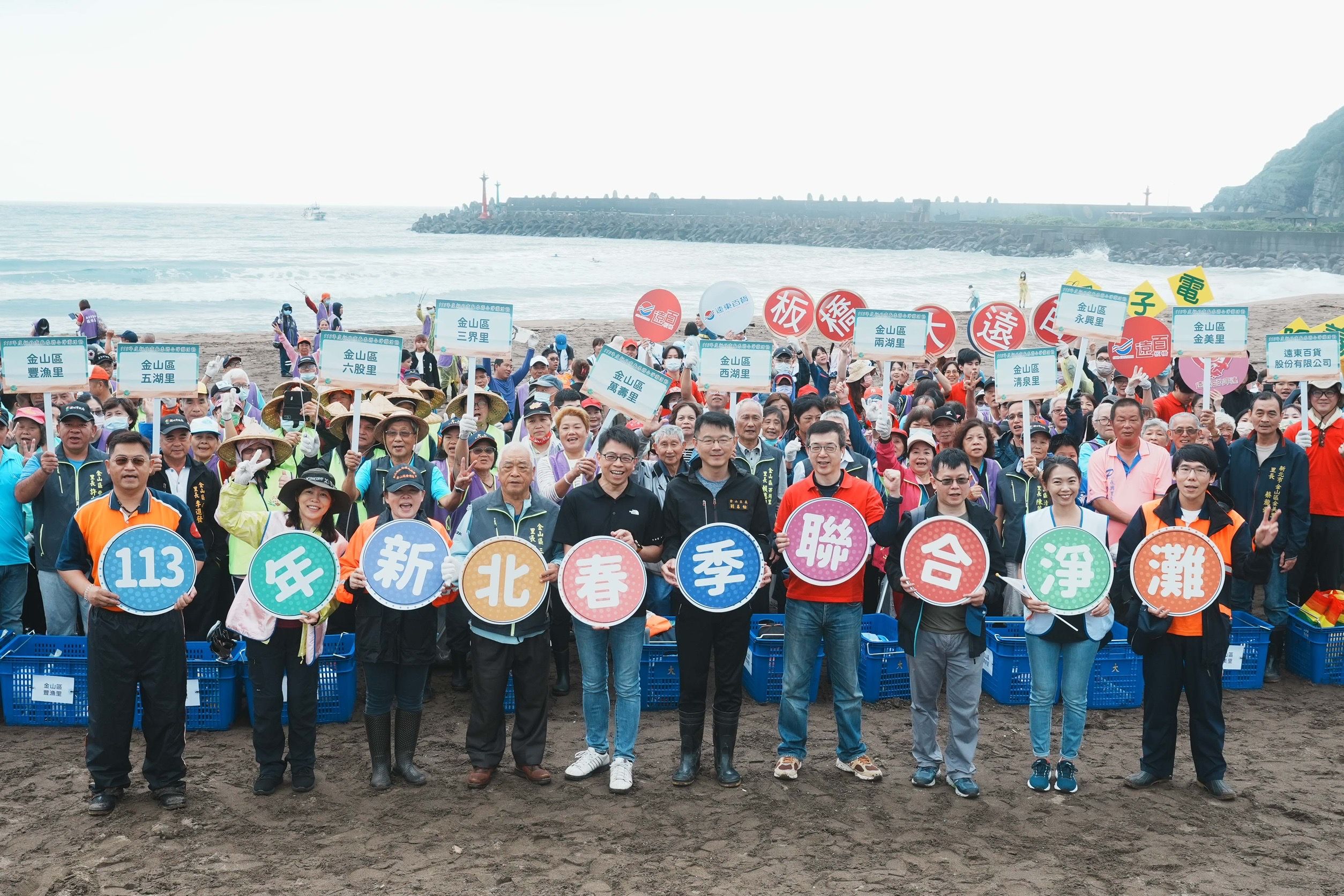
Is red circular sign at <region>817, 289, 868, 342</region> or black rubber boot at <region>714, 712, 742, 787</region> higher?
red circular sign at <region>817, 289, 868, 342</region>

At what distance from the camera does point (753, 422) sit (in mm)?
8039

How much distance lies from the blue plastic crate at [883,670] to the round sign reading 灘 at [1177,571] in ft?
6.46

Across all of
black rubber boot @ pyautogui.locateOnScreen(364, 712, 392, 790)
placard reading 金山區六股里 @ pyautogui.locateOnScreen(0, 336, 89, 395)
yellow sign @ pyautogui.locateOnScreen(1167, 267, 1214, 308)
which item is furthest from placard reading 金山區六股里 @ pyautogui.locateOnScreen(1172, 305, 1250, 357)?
placard reading 金山區六股里 @ pyautogui.locateOnScreen(0, 336, 89, 395)

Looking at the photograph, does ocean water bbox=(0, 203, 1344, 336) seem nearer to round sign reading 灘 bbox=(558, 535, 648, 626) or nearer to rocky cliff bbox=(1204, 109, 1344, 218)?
round sign reading 灘 bbox=(558, 535, 648, 626)

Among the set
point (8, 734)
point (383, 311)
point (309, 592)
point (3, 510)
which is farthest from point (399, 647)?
point (383, 311)

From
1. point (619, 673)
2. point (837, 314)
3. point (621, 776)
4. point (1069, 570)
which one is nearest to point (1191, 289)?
point (837, 314)

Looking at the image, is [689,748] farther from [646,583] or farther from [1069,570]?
[1069,570]

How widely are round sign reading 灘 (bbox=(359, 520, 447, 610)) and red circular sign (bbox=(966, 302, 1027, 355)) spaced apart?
8790 millimetres

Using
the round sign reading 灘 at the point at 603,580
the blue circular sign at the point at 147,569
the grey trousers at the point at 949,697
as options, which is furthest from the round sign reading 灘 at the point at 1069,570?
the blue circular sign at the point at 147,569

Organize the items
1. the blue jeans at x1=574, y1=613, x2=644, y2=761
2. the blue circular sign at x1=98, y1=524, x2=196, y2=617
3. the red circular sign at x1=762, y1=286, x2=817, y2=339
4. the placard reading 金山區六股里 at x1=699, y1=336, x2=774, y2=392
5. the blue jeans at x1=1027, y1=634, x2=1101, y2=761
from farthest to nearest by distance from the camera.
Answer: the red circular sign at x1=762, y1=286, x2=817, y2=339
the placard reading 金山區六股里 at x1=699, y1=336, x2=774, y2=392
the blue jeans at x1=574, y1=613, x2=644, y2=761
the blue jeans at x1=1027, y1=634, x2=1101, y2=761
the blue circular sign at x1=98, y1=524, x2=196, y2=617

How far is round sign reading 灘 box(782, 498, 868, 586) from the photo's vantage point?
604cm

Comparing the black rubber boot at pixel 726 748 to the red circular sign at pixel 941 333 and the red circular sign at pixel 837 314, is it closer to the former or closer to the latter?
the red circular sign at pixel 837 314

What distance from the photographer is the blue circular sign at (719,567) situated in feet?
19.8

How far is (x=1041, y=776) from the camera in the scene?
6219 millimetres
